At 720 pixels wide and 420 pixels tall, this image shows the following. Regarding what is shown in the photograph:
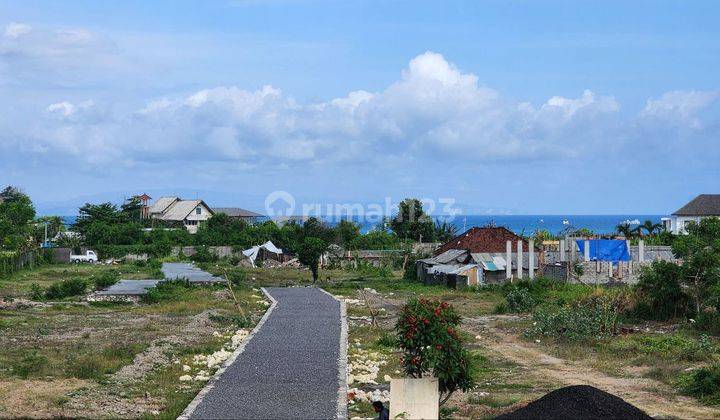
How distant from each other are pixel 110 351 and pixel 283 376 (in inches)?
238

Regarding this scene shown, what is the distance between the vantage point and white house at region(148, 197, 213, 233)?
115m

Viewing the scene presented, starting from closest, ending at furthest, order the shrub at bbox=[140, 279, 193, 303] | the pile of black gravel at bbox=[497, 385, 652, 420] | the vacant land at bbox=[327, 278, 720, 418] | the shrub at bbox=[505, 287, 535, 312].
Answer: the pile of black gravel at bbox=[497, 385, 652, 420] < the vacant land at bbox=[327, 278, 720, 418] < the shrub at bbox=[505, 287, 535, 312] < the shrub at bbox=[140, 279, 193, 303]

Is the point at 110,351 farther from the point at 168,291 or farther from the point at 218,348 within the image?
the point at 168,291

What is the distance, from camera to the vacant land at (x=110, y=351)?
1605 centimetres

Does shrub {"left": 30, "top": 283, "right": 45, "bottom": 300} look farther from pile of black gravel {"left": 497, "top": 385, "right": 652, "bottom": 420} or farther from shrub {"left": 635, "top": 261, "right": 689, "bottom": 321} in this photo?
pile of black gravel {"left": 497, "top": 385, "right": 652, "bottom": 420}

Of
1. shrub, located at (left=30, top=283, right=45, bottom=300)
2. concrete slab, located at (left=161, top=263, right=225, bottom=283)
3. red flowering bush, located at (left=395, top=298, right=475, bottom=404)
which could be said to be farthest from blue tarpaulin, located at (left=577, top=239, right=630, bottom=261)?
red flowering bush, located at (left=395, top=298, right=475, bottom=404)

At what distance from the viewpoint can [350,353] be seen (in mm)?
22391

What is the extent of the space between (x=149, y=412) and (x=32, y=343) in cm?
1101

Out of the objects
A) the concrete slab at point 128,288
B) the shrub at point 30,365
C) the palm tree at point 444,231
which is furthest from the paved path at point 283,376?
the palm tree at point 444,231

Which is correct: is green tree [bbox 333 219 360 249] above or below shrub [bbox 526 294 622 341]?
above

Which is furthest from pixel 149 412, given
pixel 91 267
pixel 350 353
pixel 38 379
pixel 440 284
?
Result: pixel 91 267

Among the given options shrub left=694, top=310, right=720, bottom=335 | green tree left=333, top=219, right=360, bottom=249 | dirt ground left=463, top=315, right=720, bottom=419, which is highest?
green tree left=333, top=219, right=360, bottom=249

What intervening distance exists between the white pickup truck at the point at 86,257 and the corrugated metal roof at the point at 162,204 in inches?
1645

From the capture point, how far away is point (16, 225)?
72.1 meters
